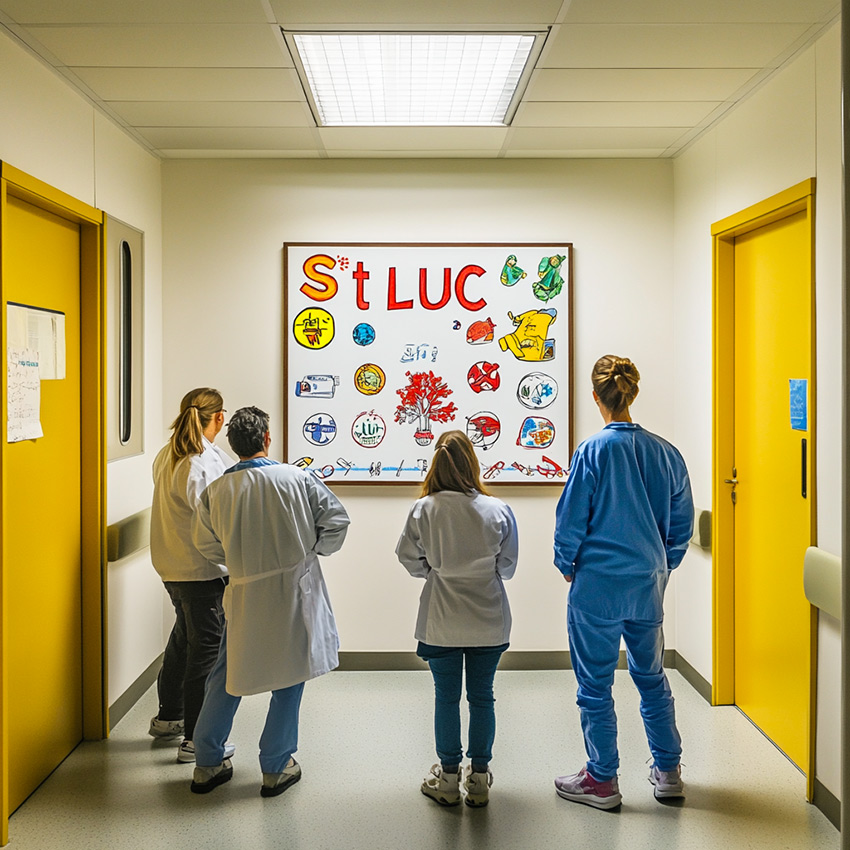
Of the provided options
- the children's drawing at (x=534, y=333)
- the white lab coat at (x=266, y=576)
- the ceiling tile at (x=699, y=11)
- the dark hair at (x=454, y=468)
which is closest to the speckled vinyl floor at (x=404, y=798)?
the white lab coat at (x=266, y=576)

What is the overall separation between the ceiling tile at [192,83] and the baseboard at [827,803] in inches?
121

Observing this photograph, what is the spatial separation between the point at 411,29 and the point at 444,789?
2.53 m

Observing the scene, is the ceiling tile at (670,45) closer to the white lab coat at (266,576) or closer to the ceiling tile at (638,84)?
the ceiling tile at (638,84)

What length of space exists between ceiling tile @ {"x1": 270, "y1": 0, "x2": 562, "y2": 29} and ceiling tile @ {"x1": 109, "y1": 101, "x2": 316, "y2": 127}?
0.81 meters

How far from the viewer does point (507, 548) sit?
279cm

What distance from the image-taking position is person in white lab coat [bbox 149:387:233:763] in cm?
314

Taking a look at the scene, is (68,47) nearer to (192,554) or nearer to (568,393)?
(192,554)

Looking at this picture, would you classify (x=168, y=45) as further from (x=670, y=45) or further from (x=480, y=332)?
(x=480, y=332)

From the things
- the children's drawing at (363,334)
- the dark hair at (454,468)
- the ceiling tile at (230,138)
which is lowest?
the dark hair at (454,468)

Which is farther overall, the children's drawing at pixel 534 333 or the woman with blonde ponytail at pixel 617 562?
the children's drawing at pixel 534 333

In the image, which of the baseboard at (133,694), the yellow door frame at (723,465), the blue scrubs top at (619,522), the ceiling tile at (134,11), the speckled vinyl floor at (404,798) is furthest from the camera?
the yellow door frame at (723,465)

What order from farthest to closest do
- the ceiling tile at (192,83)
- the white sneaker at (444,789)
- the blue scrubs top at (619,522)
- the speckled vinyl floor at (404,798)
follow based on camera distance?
1. the ceiling tile at (192,83)
2. the white sneaker at (444,789)
3. the blue scrubs top at (619,522)
4. the speckled vinyl floor at (404,798)

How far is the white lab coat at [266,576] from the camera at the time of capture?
277 cm

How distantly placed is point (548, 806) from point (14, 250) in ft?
8.55
